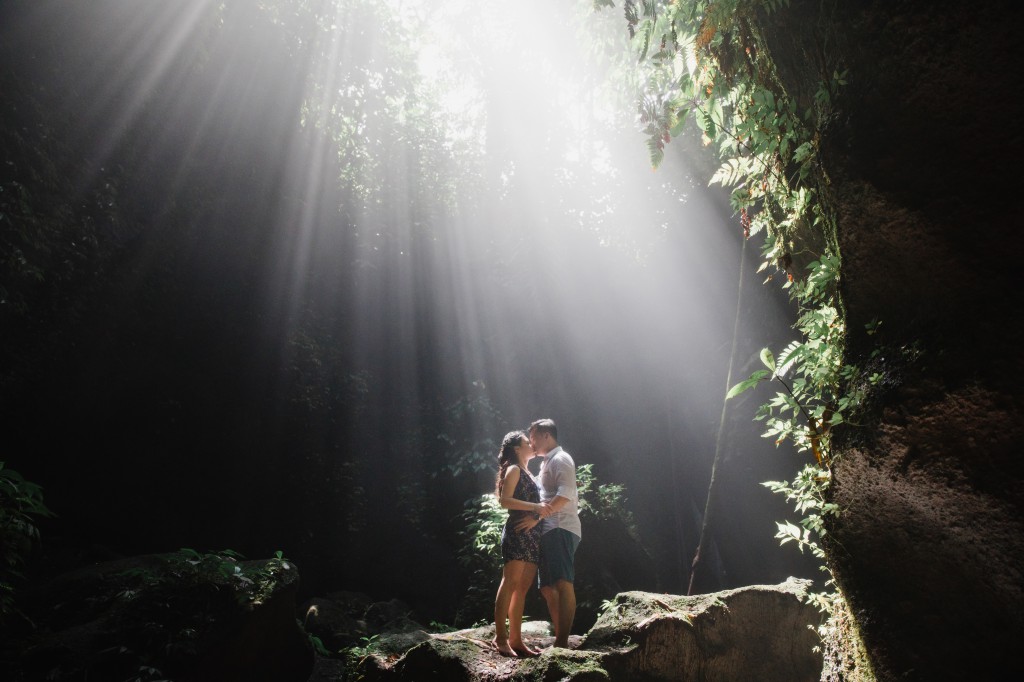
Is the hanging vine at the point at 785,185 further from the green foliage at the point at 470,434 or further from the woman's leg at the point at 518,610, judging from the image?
the green foliage at the point at 470,434

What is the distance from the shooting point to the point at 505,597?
3693mm

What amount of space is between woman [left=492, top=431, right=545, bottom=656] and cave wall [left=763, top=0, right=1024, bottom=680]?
2265 millimetres

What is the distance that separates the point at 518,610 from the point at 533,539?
1.76 ft

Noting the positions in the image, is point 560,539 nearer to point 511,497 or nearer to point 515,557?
point 515,557

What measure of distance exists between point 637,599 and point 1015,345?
3588 millimetres

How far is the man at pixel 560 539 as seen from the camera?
12.6 feet

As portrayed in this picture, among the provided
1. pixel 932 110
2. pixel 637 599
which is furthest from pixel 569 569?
pixel 932 110

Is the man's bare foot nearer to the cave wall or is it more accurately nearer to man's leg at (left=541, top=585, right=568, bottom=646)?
man's leg at (left=541, top=585, right=568, bottom=646)

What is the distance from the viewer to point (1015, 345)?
1.25m

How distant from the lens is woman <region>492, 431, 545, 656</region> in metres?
3.65

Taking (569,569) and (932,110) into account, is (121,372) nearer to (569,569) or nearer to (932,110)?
(569,569)

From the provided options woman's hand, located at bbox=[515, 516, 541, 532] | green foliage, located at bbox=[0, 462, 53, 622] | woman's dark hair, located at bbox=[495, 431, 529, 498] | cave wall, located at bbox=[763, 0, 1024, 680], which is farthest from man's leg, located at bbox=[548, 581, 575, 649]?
green foliage, located at bbox=[0, 462, 53, 622]

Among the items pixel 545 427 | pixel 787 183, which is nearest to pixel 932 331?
pixel 787 183

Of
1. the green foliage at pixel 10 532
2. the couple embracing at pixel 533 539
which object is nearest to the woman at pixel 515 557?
the couple embracing at pixel 533 539
